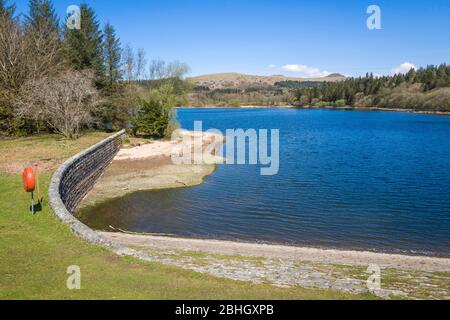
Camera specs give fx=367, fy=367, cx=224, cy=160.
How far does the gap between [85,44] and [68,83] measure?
32.1ft

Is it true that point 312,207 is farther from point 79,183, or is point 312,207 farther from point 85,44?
point 85,44

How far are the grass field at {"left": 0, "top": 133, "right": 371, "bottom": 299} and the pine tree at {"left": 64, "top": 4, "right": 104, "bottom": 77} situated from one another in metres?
32.3

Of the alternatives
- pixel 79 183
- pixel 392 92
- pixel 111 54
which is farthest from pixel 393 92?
pixel 79 183

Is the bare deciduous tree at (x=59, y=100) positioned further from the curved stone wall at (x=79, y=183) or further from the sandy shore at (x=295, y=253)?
the sandy shore at (x=295, y=253)

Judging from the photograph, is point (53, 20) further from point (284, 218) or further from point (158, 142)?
point (284, 218)

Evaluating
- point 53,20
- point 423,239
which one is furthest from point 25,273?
point 53,20

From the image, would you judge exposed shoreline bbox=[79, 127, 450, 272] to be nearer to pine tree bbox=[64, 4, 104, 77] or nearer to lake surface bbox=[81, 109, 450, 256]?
lake surface bbox=[81, 109, 450, 256]

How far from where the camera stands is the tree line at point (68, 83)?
35.5 metres

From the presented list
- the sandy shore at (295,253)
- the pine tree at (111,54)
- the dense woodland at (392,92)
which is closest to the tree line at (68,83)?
the pine tree at (111,54)

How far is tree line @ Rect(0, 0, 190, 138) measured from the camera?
116 feet

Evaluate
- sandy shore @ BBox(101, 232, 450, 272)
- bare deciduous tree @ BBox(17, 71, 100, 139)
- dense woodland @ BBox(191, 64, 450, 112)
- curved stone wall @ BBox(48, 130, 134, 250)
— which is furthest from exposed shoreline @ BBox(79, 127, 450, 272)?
dense woodland @ BBox(191, 64, 450, 112)

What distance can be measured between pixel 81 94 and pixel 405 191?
1200 inches

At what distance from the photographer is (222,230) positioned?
803 inches

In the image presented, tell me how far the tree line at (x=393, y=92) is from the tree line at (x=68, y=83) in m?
111
